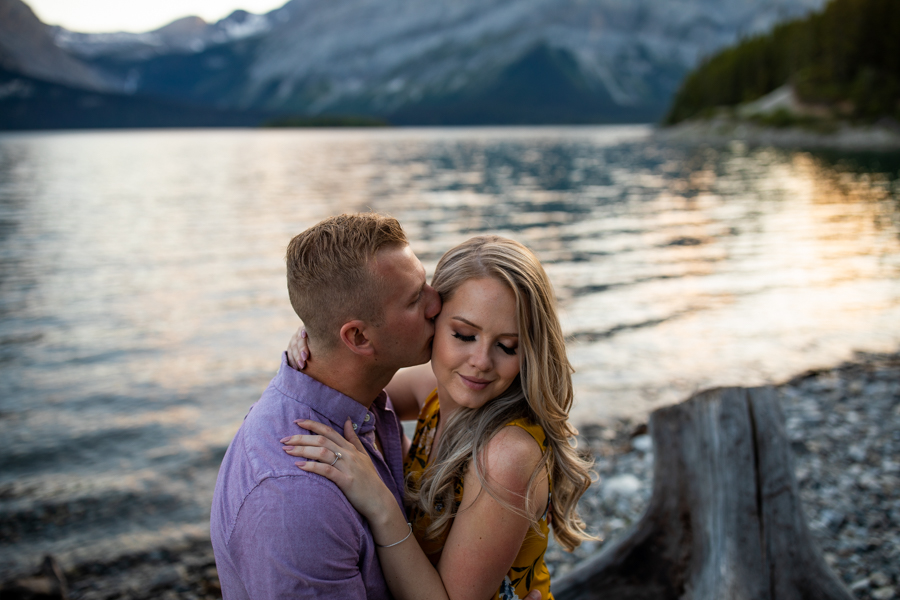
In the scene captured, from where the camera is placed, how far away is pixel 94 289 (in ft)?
61.2

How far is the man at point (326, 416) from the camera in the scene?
2373 mm

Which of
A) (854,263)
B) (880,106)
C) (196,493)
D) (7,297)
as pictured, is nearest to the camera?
(196,493)

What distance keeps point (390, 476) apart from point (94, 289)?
18.6m

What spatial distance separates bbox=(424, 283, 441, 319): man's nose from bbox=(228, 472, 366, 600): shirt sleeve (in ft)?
3.24

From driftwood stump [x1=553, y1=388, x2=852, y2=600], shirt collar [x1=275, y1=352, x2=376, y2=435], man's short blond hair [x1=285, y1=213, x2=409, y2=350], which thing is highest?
man's short blond hair [x1=285, y1=213, x2=409, y2=350]

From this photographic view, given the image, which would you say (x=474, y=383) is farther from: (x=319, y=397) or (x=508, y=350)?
(x=319, y=397)

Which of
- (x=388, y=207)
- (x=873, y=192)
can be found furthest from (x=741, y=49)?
(x=388, y=207)

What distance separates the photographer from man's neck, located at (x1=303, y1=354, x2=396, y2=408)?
2.91 m

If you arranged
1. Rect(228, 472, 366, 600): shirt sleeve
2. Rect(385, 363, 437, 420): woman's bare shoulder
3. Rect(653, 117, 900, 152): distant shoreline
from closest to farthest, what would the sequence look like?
Rect(228, 472, 366, 600): shirt sleeve < Rect(385, 363, 437, 420): woman's bare shoulder < Rect(653, 117, 900, 152): distant shoreline

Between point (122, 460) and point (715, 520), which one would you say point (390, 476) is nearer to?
point (715, 520)

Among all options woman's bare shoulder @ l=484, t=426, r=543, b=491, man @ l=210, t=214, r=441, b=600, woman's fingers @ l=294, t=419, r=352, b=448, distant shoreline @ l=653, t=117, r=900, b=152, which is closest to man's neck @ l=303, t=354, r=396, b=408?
man @ l=210, t=214, r=441, b=600

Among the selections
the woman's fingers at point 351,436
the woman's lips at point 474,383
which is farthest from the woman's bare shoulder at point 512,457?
the woman's fingers at point 351,436

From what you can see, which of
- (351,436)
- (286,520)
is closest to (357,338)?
(351,436)

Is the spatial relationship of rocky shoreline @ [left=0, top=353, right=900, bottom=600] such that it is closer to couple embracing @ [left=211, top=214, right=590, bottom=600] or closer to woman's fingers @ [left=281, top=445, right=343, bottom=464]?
couple embracing @ [left=211, top=214, right=590, bottom=600]
